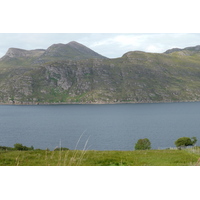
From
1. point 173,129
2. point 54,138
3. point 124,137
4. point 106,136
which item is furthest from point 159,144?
point 54,138

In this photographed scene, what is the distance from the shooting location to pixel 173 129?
180m

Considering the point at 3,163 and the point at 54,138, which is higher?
the point at 3,163

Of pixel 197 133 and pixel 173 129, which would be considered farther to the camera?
pixel 173 129

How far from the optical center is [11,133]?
174 meters

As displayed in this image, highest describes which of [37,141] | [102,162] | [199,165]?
[199,165]

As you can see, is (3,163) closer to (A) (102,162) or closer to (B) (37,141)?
(A) (102,162)

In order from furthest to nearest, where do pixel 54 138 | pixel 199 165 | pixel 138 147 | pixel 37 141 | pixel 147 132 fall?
1. pixel 147 132
2. pixel 54 138
3. pixel 37 141
4. pixel 138 147
5. pixel 199 165

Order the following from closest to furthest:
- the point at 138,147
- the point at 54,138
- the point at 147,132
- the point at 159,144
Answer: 1. the point at 138,147
2. the point at 159,144
3. the point at 54,138
4. the point at 147,132

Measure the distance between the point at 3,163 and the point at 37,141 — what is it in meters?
142

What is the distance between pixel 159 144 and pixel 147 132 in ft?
122

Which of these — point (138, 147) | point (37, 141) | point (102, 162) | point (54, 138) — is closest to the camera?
point (102, 162)

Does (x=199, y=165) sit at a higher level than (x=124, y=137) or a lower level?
higher

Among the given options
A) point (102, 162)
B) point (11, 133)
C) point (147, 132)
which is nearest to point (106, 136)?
point (147, 132)

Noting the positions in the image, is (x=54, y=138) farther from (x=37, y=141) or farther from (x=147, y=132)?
(x=147, y=132)
